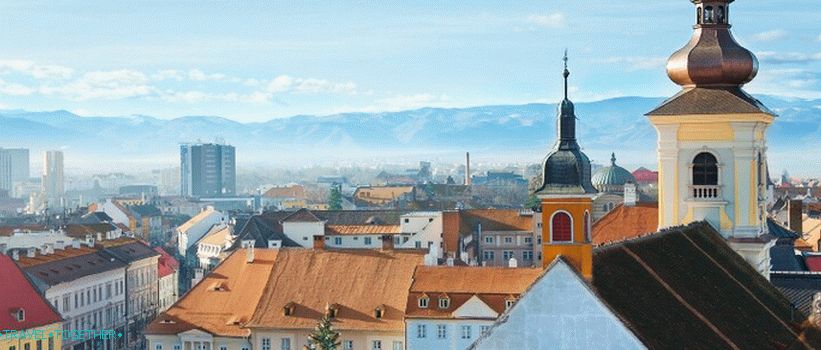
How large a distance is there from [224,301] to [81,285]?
25.1 meters

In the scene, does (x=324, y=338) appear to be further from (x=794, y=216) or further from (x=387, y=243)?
(x=794, y=216)

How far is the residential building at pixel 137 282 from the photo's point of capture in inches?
4213

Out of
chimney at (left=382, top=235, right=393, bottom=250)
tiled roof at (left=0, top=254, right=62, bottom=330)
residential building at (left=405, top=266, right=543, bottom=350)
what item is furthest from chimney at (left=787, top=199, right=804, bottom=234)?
tiled roof at (left=0, top=254, right=62, bottom=330)

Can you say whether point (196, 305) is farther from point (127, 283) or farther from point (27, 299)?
point (127, 283)

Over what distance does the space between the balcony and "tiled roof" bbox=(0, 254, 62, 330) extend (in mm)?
39163

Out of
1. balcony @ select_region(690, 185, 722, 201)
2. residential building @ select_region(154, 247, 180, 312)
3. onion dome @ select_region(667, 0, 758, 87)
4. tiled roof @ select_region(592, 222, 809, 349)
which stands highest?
onion dome @ select_region(667, 0, 758, 87)

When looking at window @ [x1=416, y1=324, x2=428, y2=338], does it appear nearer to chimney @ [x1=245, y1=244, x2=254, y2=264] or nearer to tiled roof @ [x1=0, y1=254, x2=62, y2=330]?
chimney @ [x1=245, y1=244, x2=254, y2=264]

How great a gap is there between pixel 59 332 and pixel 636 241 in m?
52.9

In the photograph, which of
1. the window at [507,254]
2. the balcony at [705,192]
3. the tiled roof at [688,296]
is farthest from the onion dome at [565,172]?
the window at [507,254]

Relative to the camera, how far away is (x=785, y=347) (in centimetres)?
3388

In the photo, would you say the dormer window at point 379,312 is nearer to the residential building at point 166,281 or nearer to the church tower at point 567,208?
the church tower at point 567,208

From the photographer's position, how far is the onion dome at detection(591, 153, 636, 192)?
6772 inches

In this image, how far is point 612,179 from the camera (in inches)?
6885

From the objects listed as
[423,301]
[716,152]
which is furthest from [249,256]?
[716,152]
